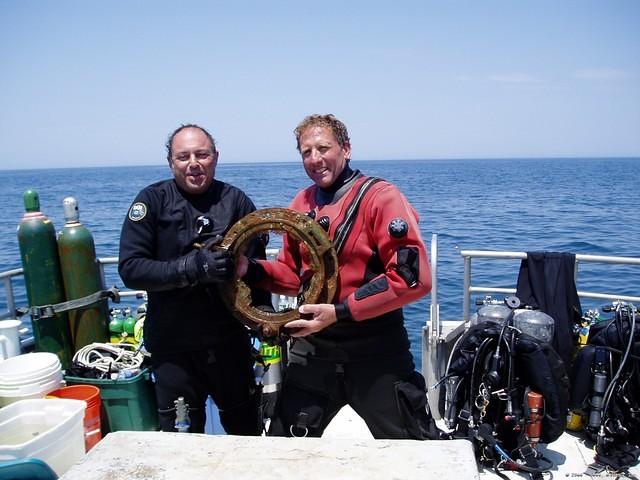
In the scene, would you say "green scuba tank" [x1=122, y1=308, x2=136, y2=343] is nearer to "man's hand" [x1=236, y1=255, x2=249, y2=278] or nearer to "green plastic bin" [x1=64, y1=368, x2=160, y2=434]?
"green plastic bin" [x1=64, y1=368, x2=160, y2=434]

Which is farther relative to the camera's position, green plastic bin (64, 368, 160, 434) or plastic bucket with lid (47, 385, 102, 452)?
green plastic bin (64, 368, 160, 434)

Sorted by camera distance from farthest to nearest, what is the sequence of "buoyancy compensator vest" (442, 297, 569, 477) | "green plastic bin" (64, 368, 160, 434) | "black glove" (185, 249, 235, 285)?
"green plastic bin" (64, 368, 160, 434)
"buoyancy compensator vest" (442, 297, 569, 477)
"black glove" (185, 249, 235, 285)

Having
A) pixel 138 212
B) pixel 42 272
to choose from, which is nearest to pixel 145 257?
pixel 138 212

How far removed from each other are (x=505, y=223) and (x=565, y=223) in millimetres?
2217

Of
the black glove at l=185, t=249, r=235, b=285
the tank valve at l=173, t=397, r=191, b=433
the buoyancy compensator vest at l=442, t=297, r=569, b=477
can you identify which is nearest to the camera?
the black glove at l=185, t=249, r=235, b=285

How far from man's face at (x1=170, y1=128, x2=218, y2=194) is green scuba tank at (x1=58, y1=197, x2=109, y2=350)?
144 centimetres

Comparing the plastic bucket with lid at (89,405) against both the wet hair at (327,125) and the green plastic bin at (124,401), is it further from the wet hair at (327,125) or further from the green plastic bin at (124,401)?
the wet hair at (327,125)

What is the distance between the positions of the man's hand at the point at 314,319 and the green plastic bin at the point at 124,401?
150 cm

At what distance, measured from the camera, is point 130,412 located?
3.52 metres

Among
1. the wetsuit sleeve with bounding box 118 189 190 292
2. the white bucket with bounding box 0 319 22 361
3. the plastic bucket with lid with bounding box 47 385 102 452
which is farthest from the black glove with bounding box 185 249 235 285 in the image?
the white bucket with bounding box 0 319 22 361

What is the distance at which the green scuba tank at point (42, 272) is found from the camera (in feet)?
12.2

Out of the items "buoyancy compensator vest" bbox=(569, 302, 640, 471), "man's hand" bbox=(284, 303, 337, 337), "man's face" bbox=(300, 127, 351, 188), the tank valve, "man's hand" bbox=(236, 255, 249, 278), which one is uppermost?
"man's face" bbox=(300, 127, 351, 188)

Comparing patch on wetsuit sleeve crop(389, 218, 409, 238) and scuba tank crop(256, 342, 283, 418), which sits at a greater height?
patch on wetsuit sleeve crop(389, 218, 409, 238)

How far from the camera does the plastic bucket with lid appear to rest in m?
3.22
